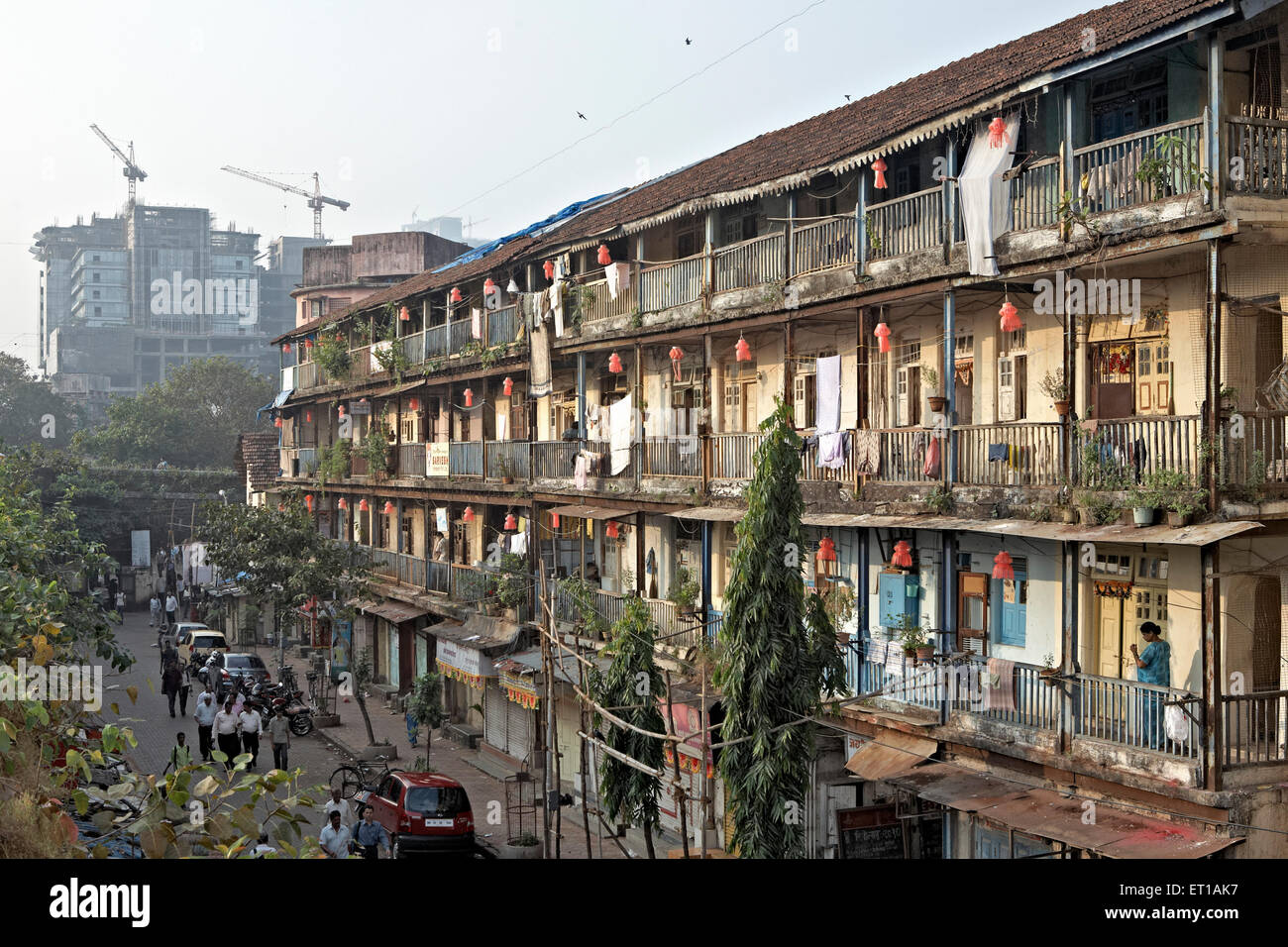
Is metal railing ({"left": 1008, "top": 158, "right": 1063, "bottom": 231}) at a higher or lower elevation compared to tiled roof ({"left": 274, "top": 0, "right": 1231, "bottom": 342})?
lower

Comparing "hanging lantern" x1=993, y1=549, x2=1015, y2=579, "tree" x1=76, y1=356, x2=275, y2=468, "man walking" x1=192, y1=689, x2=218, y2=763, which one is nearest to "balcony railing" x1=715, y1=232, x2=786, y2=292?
"hanging lantern" x1=993, y1=549, x2=1015, y2=579

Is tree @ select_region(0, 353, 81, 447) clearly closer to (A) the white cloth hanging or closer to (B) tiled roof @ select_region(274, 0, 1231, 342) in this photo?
(B) tiled roof @ select_region(274, 0, 1231, 342)

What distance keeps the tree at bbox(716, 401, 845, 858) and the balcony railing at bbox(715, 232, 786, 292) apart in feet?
30.6

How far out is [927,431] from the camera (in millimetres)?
18453

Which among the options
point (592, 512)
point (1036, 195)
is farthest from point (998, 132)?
point (592, 512)

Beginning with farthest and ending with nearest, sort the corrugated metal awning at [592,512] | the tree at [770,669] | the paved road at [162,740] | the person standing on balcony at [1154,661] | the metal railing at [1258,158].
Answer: the paved road at [162,740]
the corrugated metal awning at [592,512]
the person standing on balcony at [1154,661]
the metal railing at [1258,158]
the tree at [770,669]

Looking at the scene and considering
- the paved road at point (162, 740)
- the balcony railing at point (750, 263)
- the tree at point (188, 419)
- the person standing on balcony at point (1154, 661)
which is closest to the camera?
the person standing on balcony at point (1154, 661)

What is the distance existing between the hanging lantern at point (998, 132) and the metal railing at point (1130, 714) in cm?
717

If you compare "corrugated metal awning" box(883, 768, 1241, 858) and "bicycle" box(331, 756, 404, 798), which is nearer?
"corrugated metal awning" box(883, 768, 1241, 858)

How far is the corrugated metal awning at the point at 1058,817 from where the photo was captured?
1309cm

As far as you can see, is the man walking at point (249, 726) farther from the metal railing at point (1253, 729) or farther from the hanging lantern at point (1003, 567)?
the metal railing at point (1253, 729)

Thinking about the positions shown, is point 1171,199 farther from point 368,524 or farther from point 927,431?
point 368,524

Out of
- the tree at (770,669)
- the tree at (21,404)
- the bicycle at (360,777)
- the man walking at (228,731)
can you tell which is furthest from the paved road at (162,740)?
the tree at (21,404)

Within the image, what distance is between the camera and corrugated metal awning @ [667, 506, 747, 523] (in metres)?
21.4
